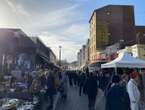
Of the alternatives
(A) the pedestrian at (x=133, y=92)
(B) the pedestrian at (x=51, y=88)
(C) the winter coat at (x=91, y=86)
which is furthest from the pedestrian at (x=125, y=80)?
(B) the pedestrian at (x=51, y=88)

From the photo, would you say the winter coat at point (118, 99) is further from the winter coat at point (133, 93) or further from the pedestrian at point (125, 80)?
the winter coat at point (133, 93)

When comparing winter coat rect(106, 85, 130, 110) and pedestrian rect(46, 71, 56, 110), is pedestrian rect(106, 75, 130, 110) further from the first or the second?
pedestrian rect(46, 71, 56, 110)

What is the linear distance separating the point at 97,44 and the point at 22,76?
77.0 metres

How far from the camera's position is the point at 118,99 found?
8.78 m

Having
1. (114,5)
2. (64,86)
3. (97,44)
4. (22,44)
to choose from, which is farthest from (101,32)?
(22,44)

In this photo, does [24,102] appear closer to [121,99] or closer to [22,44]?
[22,44]

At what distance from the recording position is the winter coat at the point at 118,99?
877 cm

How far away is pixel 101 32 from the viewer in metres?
90.1

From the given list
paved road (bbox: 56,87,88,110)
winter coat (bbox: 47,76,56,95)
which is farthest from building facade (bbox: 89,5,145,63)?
winter coat (bbox: 47,76,56,95)

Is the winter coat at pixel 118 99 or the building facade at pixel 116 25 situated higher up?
the building facade at pixel 116 25

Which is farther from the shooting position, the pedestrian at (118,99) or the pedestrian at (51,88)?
the pedestrian at (51,88)

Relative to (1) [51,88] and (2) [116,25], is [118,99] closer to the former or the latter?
(1) [51,88]

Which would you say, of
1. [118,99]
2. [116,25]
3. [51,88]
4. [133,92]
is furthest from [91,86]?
[116,25]

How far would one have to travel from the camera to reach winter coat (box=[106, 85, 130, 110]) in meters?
8.77
